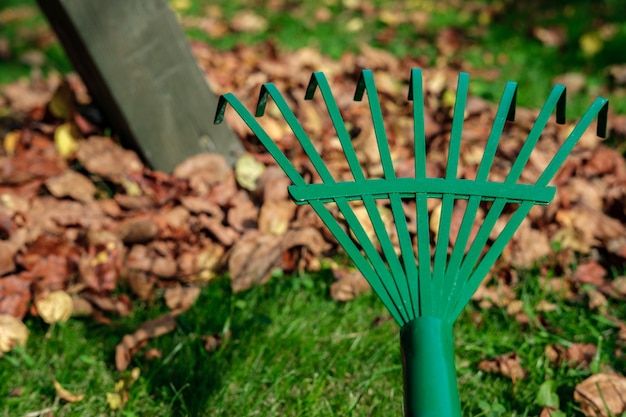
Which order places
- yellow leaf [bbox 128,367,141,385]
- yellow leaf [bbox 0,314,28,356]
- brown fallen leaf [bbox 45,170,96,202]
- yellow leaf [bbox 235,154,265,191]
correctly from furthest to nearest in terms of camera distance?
yellow leaf [bbox 235,154,265,191] → brown fallen leaf [bbox 45,170,96,202] → yellow leaf [bbox 0,314,28,356] → yellow leaf [bbox 128,367,141,385]

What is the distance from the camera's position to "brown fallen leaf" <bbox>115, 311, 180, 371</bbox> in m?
1.81

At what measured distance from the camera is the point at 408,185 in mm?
1312

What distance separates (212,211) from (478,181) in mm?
1231

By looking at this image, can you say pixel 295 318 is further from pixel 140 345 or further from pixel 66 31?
pixel 66 31

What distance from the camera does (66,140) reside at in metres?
2.59

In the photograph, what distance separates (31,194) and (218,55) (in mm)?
1338

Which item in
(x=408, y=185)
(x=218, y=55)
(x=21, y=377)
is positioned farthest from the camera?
(x=218, y=55)

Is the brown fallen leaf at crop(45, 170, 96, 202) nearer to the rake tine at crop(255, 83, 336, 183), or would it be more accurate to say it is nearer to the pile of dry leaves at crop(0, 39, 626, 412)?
the pile of dry leaves at crop(0, 39, 626, 412)

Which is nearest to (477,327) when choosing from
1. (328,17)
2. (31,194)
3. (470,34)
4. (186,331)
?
(186,331)

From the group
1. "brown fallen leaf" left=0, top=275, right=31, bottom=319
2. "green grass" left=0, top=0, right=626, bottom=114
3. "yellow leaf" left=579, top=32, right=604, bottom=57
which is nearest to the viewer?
"brown fallen leaf" left=0, top=275, right=31, bottom=319

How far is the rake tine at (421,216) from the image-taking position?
117 centimetres

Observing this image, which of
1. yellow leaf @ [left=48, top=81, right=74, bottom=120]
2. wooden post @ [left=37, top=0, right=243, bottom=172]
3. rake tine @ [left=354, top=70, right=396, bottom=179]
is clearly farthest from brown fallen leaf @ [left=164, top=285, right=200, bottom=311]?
yellow leaf @ [left=48, top=81, right=74, bottom=120]

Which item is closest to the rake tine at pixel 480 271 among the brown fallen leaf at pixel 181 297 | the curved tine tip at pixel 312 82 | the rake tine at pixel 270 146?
the rake tine at pixel 270 146

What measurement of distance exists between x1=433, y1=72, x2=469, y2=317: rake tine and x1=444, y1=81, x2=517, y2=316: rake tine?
1cm
